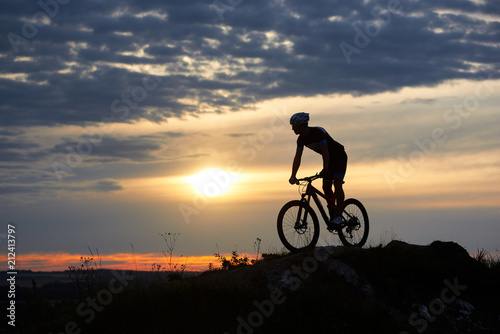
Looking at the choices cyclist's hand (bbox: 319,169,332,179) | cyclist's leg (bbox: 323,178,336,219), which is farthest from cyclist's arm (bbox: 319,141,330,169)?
cyclist's leg (bbox: 323,178,336,219)

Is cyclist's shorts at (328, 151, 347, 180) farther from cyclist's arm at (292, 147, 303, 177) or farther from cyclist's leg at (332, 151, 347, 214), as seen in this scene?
cyclist's arm at (292, 147, 303, 177)

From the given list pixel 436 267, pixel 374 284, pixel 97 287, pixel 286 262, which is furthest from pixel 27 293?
pixel 436 267

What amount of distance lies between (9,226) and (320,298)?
9047 millimetres

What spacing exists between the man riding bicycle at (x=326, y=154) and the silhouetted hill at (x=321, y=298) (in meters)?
1.58

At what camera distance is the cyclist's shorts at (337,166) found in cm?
1372

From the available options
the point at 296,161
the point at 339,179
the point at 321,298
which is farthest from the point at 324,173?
the point at 321,298

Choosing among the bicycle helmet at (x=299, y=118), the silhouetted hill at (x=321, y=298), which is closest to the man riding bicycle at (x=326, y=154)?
the bicycle helmet at (x=299, y=118)

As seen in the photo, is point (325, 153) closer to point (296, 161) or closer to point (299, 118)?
point (296, 161)

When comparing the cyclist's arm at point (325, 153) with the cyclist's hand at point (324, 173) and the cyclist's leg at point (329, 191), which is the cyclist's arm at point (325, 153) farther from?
the cyclist's leg at point (329, 191)

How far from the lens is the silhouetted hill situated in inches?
394

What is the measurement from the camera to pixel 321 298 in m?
10.6

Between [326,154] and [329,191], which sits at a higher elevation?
[326,154]

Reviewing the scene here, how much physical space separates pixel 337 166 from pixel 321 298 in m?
4.25

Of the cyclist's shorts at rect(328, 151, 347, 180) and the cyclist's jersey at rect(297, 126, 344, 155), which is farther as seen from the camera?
the cyclist's shorts at rect(328, 151, 347, 180)
